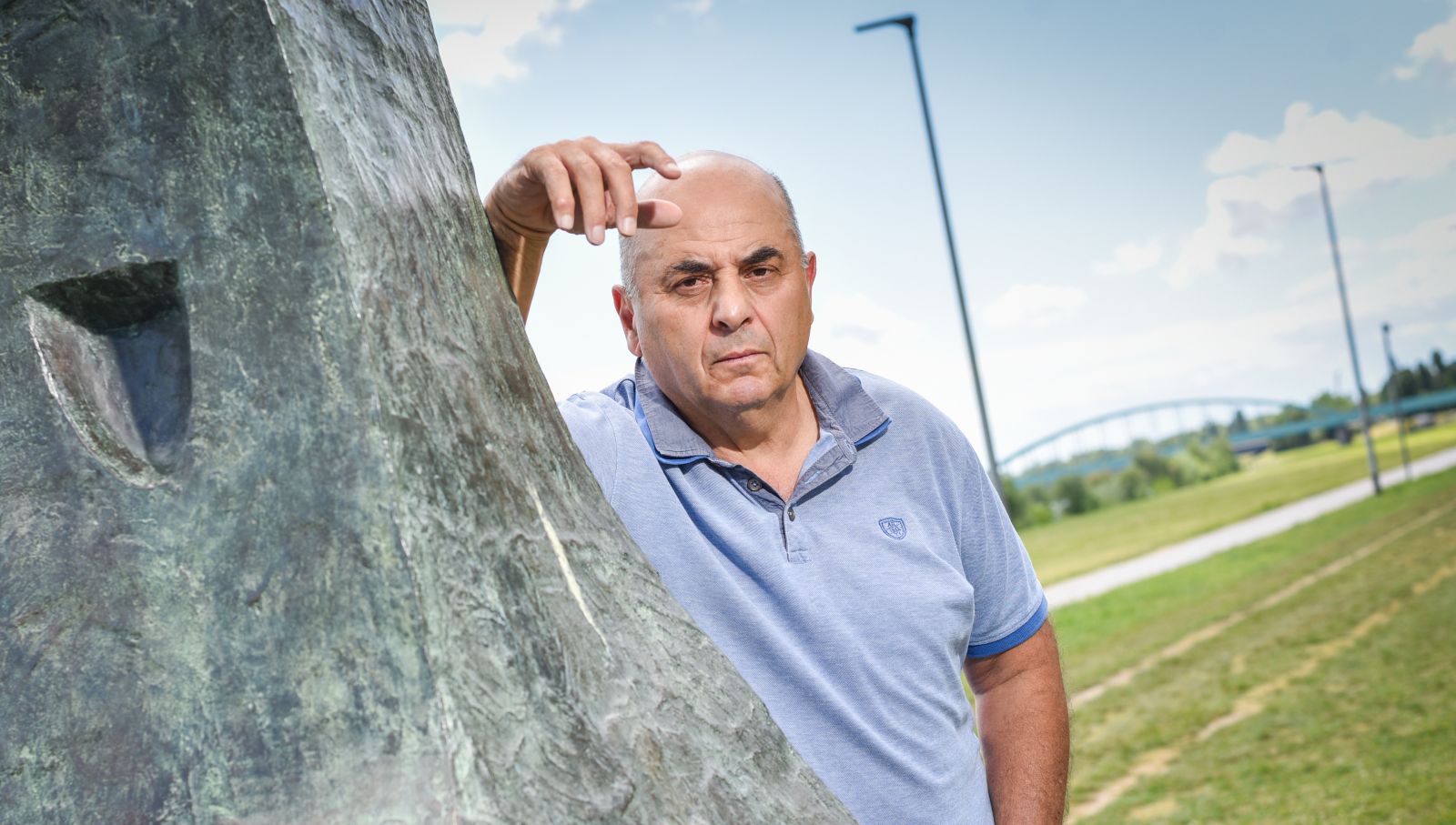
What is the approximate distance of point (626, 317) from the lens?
2434mm

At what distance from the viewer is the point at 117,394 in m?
1.28

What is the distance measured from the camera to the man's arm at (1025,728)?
2.37 m

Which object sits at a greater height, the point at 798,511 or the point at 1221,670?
the point at 798,511

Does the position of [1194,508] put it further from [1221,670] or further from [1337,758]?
[1337,758]

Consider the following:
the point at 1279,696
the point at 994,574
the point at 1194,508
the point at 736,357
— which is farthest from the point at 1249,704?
the point at 1194,508

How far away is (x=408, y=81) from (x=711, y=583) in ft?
3.27

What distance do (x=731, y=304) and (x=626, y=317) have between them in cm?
39

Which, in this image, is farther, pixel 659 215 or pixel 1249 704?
pixel 1249 704

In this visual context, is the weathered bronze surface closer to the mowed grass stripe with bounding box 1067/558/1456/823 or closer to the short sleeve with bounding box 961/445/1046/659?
the short sleeve with bounding box 961/445/1046/659

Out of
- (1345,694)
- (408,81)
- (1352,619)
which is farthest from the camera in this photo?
(1352,619)

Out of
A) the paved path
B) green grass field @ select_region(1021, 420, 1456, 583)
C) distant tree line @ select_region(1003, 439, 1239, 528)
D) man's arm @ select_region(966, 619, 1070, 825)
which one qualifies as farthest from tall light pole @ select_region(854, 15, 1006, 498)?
distant tree line @ select_region(1003, 439, 1239, 528)

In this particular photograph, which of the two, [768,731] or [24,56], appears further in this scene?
[768,731]

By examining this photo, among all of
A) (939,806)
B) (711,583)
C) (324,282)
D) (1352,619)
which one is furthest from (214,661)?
(1352,619)

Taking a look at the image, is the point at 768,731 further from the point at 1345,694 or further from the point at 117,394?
the point at 1345,694
